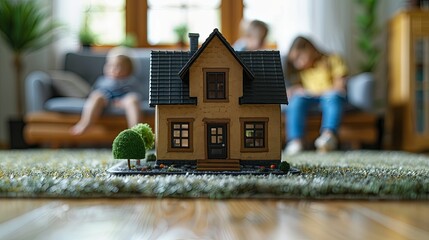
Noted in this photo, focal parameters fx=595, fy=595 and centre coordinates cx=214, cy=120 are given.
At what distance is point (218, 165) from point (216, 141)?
0.28ft

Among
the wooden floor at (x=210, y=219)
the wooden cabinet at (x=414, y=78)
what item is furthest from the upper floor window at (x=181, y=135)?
the wooden cabinet at (x=414, y=78)

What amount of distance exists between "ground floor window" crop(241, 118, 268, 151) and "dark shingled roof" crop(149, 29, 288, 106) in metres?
0.07

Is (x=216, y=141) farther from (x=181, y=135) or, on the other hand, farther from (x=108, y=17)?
(x=108, y=17)

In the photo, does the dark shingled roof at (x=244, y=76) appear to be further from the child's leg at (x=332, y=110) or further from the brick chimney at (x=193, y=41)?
the child's leg at (x=332, y=110)

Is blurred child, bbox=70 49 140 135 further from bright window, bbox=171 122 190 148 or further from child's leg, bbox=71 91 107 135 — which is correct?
bright window, bbox=171 122 190 148

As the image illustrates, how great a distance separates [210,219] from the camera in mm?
1006

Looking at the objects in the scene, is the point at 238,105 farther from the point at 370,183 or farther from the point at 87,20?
the point at 87,20

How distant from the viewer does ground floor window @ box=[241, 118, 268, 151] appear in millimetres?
1883

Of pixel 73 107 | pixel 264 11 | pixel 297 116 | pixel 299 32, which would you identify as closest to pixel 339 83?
pixel 297 116

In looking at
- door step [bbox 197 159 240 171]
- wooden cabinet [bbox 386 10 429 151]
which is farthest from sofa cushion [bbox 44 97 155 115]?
door step [bbox 197 159 240 171]

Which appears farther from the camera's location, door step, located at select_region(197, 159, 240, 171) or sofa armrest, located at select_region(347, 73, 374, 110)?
sofa armrest, located at select_region(347, 73, 374, 110)

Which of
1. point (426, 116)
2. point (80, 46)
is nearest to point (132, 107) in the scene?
point (80, 46)

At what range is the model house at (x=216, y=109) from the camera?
6.11 feet

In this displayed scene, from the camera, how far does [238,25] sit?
5285mm
